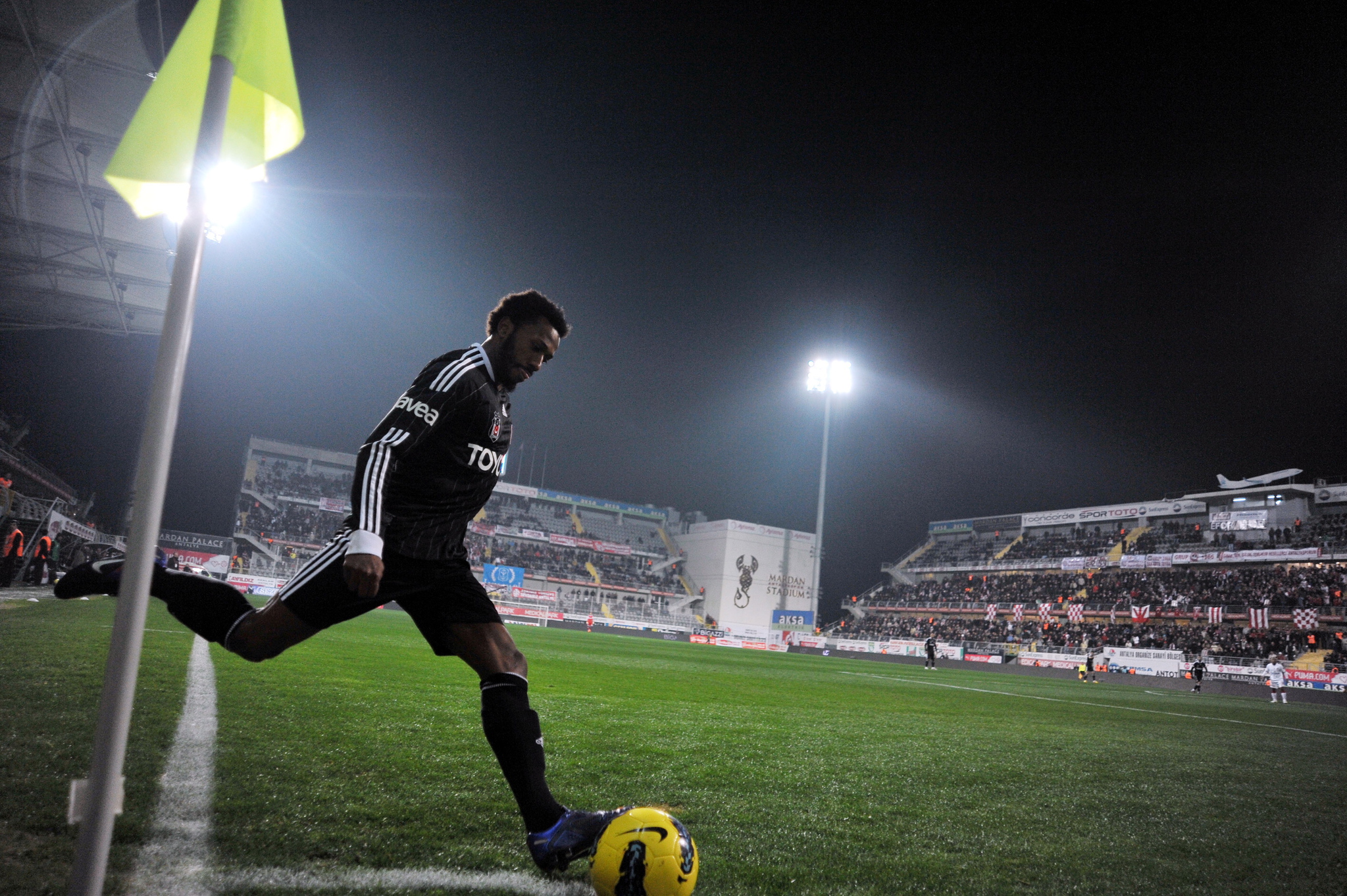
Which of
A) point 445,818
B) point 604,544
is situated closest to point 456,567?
point 445,818

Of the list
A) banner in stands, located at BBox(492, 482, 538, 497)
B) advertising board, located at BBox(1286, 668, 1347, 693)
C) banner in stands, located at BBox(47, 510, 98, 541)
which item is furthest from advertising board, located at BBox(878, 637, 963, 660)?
banner in stands, located at BBox(492, 482, 538, 497)

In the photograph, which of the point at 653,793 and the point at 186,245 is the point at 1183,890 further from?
the point at 186,245

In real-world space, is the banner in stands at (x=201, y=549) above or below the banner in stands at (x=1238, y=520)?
below

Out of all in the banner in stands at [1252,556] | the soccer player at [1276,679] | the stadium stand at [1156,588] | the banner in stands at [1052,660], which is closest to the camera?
the soccer player at [1276,679]

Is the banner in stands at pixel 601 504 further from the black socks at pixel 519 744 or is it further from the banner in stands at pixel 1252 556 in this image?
the black socks at pixel 519 744

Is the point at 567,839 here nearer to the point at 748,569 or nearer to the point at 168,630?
the point at 168,630

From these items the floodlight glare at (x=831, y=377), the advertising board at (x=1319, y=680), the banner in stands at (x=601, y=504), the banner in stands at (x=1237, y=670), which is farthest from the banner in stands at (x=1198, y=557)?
the banner in stands at (x=601, y=504)

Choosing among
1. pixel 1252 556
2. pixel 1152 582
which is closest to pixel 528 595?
pixel 1152 582

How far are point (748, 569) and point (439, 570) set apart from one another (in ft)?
222

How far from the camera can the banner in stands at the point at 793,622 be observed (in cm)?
4981

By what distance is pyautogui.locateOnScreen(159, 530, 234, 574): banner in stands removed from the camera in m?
35.9

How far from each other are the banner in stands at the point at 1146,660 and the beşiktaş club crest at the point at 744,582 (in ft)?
128

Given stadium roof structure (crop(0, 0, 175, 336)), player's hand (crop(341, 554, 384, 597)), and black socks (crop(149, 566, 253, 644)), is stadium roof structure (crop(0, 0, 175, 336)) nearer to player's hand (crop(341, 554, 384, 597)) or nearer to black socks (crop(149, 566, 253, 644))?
black socks (crop(149, 566, 253, 644))

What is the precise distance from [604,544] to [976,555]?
31790mm
